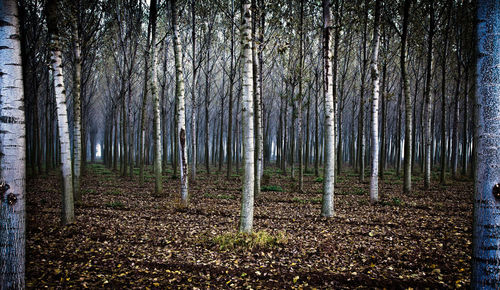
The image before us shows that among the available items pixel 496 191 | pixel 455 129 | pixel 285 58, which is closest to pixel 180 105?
pixel 496 191

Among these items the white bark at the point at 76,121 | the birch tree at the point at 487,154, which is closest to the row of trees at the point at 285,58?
the white bark at the point at 76,121

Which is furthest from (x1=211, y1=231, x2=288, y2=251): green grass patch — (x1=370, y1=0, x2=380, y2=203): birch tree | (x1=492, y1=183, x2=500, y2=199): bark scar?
(x1=370, y1=0, x2=380, y2=203): birch tree

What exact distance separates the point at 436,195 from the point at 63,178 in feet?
39.6

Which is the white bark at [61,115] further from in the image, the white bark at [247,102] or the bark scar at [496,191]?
the bark scar at [496,191]

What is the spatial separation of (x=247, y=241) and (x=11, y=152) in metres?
3.64

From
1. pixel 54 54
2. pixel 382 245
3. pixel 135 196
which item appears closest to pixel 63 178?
pixel 54 54

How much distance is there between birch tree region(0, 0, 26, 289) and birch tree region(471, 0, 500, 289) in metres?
4.38

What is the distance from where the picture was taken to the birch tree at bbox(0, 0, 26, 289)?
8.64 ft

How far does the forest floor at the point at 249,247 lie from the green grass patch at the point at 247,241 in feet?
0.06

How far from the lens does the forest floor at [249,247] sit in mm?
3803

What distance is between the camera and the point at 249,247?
16.0 feet

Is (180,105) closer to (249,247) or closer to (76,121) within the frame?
(76,121)

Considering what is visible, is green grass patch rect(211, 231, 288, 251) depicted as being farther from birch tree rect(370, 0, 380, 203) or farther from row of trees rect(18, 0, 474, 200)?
birch tree rect(370, 0, 380, 203)

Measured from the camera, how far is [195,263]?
432 centimetres
